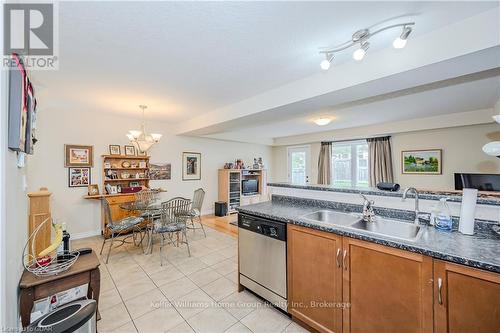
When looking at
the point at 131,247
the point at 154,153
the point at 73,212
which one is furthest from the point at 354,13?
the point at 73,212

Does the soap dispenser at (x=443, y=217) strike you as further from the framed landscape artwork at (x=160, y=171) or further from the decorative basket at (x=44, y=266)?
the framed landscape artwork at (x=160, y=171)

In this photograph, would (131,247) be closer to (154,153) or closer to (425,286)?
(154,153)

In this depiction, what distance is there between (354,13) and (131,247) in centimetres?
424

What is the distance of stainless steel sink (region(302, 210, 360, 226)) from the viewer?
200 cm

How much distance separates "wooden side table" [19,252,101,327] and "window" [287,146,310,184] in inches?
238

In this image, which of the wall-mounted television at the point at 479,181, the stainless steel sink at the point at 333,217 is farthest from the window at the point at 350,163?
the stainless steel sink at the point at 333,217

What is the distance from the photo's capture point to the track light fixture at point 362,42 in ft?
4.89

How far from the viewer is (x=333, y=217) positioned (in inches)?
84.4

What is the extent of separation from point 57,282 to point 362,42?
2.86m

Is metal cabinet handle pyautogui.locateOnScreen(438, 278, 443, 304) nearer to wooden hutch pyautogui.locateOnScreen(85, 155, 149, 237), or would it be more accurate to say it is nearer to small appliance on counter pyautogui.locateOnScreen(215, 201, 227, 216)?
wooden hutch pyautogui.locateOnScreen(85, 155, 149, 237)

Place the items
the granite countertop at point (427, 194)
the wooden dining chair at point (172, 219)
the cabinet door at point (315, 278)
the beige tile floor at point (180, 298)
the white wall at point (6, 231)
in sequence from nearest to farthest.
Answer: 1. the white wall at point (6, 231)
2. the granite countertop at point (427, 194)
3. the cabinet door at point (315, 278)
4. the beige tile floor at point (180, 298)
5. the wooden dining chair at point (172, 219)

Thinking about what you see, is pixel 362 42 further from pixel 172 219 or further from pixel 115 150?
pixel 115 150

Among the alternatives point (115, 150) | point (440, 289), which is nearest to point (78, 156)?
point (115, 150)

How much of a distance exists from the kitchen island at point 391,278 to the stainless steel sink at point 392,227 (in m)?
0.06
